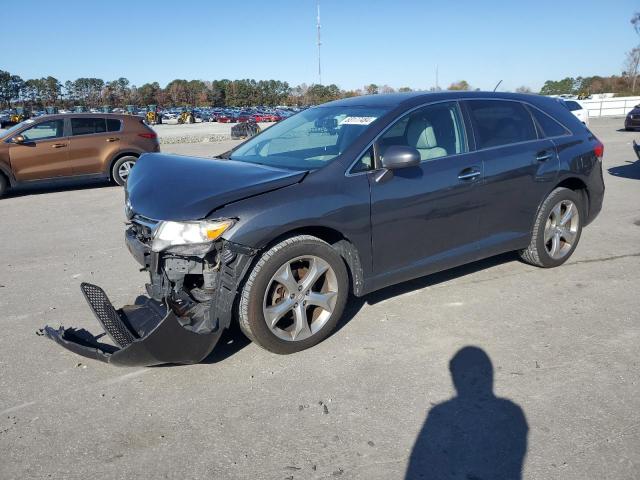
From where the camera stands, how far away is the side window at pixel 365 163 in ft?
12.8

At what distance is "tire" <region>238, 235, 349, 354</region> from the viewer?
347cm

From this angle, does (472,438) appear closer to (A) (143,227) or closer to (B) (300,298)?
(B) (300,298)

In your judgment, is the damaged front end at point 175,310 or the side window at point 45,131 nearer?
the damaged front end at point 175,310

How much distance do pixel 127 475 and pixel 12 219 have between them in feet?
23.9

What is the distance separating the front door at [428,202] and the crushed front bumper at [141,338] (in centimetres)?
146

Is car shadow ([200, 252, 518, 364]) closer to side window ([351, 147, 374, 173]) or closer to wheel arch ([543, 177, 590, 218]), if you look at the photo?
wheel arch ([543, 177, 590, 218])

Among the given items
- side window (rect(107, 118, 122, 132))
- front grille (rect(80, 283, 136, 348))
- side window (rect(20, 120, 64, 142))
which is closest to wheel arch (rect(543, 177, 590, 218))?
front grille (rect(80, 283, 136, 348))

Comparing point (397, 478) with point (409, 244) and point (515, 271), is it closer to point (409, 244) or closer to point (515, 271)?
point (409, 244)

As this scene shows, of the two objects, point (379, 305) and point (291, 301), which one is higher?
point (291, 301)

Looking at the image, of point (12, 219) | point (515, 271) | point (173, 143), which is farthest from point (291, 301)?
point (173, 143)

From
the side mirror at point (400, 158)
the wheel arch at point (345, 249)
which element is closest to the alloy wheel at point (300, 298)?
the wheel arch at point (345, 249)

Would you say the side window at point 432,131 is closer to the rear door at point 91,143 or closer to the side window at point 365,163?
the side window at point 365,163

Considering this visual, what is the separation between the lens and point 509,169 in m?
4.73

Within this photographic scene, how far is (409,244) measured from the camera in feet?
13.6
